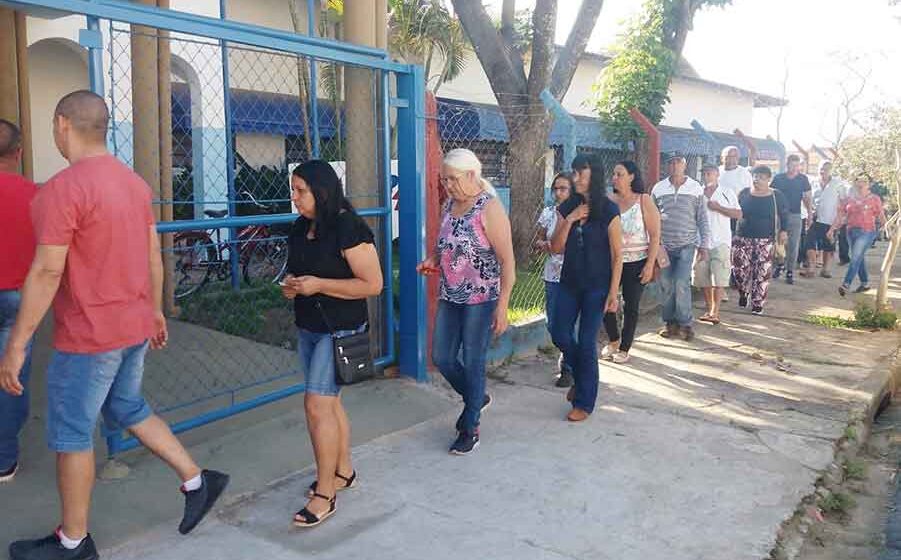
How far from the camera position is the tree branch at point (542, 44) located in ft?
32.4

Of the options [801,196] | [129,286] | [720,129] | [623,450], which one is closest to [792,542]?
[623,450]

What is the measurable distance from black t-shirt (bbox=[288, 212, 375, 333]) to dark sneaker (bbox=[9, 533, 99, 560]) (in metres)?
1.18

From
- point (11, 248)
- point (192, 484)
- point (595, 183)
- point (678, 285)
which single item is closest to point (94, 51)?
point (11, 248)

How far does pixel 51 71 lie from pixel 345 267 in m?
11.1

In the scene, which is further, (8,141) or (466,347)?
(466,347)

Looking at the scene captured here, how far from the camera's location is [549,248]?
552 cm

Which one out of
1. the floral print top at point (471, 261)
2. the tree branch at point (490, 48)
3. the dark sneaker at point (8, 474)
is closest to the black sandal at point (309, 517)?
the floral print top at point (471, 261)

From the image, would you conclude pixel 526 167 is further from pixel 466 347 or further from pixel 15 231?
pixel 15 231

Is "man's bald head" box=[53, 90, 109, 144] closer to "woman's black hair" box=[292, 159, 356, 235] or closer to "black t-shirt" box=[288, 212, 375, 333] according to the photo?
"woman's black hair" box=[292, 159, 356, 235]

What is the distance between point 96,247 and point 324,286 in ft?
2.90

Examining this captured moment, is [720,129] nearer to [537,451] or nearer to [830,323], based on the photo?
[830,323]

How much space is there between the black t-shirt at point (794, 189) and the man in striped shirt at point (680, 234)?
13.2 feet

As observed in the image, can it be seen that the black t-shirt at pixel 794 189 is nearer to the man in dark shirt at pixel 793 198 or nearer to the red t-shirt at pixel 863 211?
the man in dark shirt at pixel 793 198

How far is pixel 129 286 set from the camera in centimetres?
306
